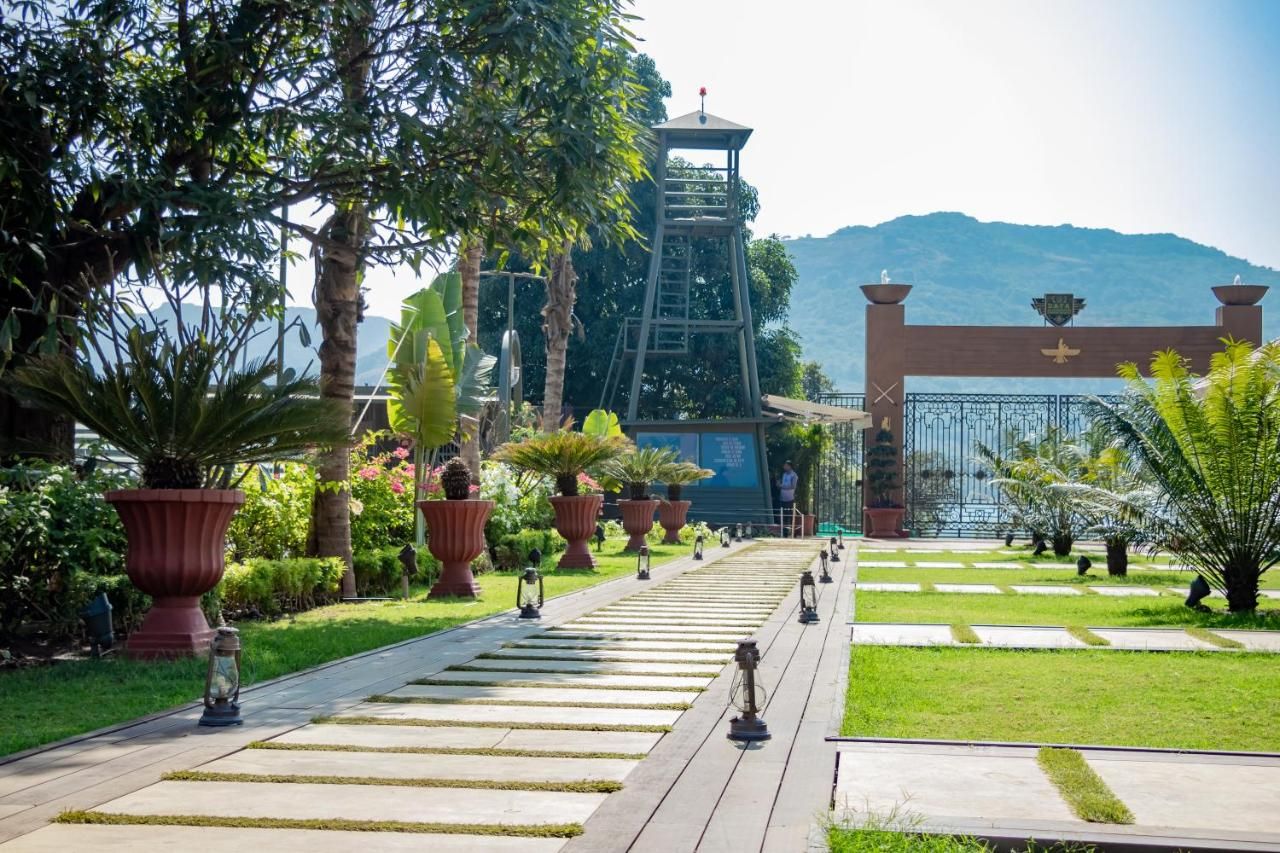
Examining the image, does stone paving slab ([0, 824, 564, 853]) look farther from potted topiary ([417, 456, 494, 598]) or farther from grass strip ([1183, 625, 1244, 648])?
potted topiary ([417, 456, 494, 598])

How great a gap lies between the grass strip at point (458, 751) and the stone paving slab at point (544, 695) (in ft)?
4.19

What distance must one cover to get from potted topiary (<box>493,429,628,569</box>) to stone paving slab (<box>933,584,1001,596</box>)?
191 inches

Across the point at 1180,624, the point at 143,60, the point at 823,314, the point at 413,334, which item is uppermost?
the point at 823,314

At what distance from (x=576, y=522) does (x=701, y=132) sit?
597 inches

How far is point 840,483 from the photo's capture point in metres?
36.8

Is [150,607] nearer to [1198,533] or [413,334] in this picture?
[413,334]

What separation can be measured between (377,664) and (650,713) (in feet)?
8.44

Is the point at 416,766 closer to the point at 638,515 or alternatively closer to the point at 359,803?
the point at 359,803

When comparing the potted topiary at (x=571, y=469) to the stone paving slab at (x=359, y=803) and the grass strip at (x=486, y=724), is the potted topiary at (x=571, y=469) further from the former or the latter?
the stone paving slab at (x=359, y=803)

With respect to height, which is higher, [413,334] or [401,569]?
[413,334]

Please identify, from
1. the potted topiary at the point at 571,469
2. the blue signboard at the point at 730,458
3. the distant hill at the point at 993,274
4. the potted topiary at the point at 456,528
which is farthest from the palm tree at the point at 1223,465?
the distant hill at the point at 993,274

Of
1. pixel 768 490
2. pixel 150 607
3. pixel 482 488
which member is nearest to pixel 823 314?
Result: pixel 768 490

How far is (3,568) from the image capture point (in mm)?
8711

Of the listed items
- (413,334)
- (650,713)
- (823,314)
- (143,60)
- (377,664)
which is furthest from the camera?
(823,314)
